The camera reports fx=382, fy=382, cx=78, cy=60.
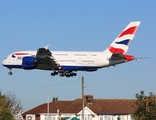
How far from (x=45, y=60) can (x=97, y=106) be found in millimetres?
22946

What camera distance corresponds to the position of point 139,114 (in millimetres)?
56781

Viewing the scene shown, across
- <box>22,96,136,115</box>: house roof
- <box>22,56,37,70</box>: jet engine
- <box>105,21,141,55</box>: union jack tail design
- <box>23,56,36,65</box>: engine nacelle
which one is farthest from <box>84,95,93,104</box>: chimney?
<box>23,56,36,65</box>: engine nacelle

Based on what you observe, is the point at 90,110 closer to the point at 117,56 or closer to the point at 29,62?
the point at 117,56

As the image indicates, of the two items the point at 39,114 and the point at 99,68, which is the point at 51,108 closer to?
the point at 39,114

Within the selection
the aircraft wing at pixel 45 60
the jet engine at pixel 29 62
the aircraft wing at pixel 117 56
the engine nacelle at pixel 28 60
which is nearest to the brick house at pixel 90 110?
the aircraft wing at pixel 45 60

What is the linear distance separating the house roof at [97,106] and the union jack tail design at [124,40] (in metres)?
18.0

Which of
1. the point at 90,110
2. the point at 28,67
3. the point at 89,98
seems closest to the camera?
the point at 28,67

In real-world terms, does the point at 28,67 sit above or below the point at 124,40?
below

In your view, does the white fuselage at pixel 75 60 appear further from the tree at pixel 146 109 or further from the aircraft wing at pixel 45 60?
the tree at pixel 146 109

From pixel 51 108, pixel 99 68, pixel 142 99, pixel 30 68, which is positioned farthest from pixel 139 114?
pixel 51 108

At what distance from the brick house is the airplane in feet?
45.6

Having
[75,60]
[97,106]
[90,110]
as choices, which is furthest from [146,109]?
[97,106]

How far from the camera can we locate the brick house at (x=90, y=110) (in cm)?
8925

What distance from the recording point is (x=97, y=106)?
92.2 m
